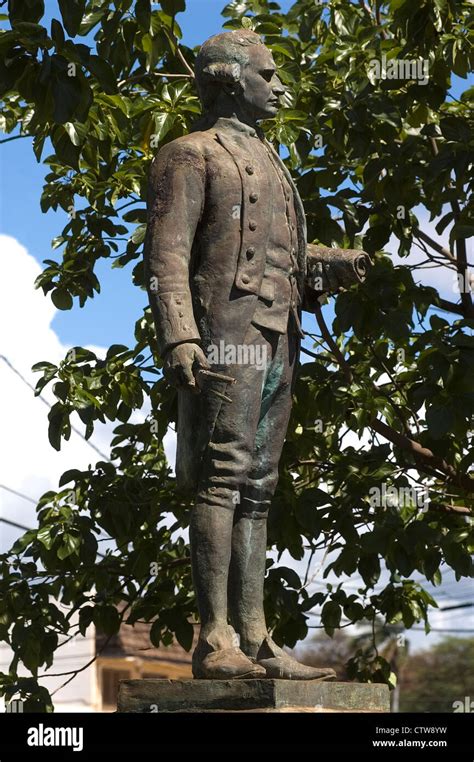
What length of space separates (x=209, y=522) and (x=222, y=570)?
0.64 feet

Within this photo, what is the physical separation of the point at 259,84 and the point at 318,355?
3259 mm

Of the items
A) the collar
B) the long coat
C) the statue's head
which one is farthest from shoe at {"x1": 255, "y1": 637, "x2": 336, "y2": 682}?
the statue's head

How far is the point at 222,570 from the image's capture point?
5.02m

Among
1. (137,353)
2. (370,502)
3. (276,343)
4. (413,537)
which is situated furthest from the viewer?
(137,353)

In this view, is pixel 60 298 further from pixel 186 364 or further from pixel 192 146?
pixel 186 364

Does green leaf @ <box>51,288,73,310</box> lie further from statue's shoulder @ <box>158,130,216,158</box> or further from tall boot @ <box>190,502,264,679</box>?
tall boot @ <box>190,502,264,679</box>

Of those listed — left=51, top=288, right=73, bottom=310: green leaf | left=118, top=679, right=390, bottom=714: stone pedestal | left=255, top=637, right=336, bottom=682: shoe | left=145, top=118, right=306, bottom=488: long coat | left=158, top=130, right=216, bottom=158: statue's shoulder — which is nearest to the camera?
left=118, top=679, right=390, bottom=714: stone pedestal

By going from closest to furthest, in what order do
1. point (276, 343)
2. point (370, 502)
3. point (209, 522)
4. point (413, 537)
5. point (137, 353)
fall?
point (209, 522) → point (276, 343) → point (413, 537) → point (370, 502) → point (137, 353)

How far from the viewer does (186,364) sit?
4898mm

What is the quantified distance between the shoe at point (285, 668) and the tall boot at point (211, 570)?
0.46 ft

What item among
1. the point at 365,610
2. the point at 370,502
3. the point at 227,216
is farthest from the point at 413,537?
the point at 227,216

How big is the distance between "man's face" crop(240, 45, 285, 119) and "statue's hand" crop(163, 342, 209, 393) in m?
1.20

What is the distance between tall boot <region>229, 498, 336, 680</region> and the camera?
5.14 m

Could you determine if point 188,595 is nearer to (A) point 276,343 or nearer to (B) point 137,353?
(B) point 137,353
